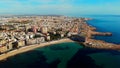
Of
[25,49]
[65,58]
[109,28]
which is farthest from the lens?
[109,28]

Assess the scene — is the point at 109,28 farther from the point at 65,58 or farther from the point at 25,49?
the point at 65,58

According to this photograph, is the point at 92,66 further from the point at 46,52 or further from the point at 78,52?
the point at 46,52

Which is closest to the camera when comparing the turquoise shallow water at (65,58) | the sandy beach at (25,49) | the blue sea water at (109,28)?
the turquoise shallow water at (65,58)

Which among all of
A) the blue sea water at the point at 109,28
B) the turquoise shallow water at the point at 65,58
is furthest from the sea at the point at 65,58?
the blue sea water at the point at 109,28

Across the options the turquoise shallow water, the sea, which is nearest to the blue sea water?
the sea

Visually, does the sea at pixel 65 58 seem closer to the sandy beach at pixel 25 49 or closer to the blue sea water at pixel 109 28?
the sandy beach at pixel 25 49

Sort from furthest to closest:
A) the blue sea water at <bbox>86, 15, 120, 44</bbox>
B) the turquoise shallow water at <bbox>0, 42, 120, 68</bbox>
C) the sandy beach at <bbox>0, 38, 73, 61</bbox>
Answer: the blue sea water at <bbox>86, 15, 120, 44</bbox>
the sandy beach at <bbox>0, 38, 73, 61</bbox>
the turquoise shallow water at <bbox>0, 42, 120, 68</bbox>

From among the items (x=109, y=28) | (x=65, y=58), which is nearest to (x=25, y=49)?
(x=65, y=58)

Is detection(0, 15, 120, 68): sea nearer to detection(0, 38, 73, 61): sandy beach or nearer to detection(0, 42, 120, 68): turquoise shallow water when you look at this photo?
detection(0, 42, 120, 68): turquoise shallow water

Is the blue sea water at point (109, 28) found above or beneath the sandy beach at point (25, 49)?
beneath
